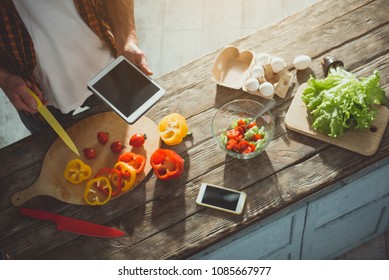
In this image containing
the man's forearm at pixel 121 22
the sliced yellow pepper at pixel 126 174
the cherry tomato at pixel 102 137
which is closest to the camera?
the sliced yellow pepper at pixel 126 174

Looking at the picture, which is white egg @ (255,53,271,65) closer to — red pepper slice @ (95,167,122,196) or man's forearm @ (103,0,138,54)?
man's forearm @ (103,0,138,54)

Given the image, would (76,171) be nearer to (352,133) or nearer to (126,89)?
Answer: (126,89)

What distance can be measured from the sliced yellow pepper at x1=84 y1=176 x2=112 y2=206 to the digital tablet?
0.97 ft

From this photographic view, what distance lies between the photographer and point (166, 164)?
6.67 ft

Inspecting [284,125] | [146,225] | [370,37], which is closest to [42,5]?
[146,225]

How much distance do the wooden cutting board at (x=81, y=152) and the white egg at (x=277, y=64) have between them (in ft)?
2.01

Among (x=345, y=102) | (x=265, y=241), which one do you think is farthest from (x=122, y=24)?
(x=265, y=241)

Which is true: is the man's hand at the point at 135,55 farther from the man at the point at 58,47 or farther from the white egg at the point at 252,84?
the white egg at the point at 252,84

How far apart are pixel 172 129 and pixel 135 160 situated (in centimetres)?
22

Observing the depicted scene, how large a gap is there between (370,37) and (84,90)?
141 cm

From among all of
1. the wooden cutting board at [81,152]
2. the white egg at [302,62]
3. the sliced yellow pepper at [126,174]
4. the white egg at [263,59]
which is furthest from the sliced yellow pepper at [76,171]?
the white egg at [302,62]

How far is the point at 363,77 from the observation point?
6.98ft

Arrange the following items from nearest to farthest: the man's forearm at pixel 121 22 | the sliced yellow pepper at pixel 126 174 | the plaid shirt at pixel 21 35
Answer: the plaid shirt at pixel 21 35, the sliced yellow pepper at pixel 126 174, the man's forearm at pixel 121 22

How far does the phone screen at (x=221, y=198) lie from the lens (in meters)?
1.92
